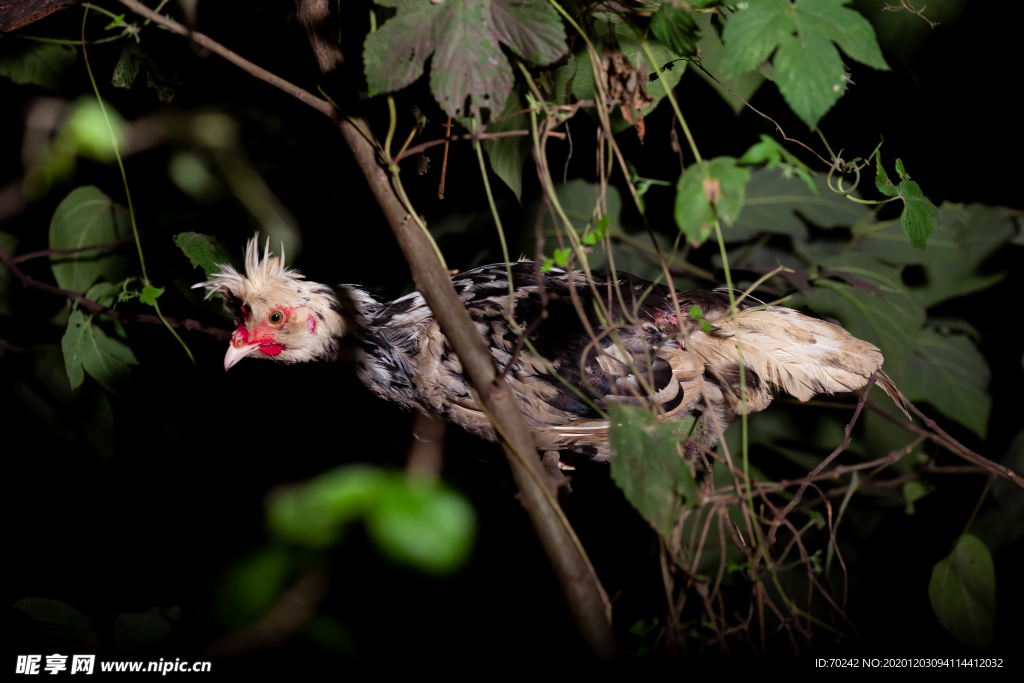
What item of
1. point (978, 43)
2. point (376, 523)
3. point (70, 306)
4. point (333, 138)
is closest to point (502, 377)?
point (376, 523)

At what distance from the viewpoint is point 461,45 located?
0.57m

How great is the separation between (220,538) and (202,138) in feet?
3.70

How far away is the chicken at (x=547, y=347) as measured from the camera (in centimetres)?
105

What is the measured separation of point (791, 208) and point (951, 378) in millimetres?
562

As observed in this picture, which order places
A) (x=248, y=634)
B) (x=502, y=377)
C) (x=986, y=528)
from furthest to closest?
(x=986, y=528)
(x=502, y=377)
(x=248, y=634)

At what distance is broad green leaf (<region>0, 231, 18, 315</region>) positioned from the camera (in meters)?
1.35

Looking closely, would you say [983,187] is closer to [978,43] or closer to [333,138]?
[978,43]

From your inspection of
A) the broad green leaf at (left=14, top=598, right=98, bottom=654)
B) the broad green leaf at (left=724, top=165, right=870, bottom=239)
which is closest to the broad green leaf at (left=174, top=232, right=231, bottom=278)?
the broad green leaf at (left=14, top=598, right=98, bottom=654)

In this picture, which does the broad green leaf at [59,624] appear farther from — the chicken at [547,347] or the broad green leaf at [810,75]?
the broad green leaf at [810,75]

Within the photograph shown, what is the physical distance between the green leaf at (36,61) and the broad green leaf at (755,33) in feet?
4.18

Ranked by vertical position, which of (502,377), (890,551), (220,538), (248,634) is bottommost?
(220,538)

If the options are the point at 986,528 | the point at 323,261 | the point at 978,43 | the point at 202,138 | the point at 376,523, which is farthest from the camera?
the point at 323,261

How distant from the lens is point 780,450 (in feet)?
4.75

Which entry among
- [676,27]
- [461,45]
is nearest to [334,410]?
[461,45]
